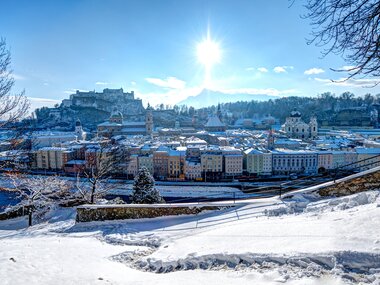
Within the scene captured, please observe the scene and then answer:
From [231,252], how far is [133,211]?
3.44m

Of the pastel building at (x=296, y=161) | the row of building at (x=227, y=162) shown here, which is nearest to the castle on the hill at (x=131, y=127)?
the row of building at (x=227, y=162)

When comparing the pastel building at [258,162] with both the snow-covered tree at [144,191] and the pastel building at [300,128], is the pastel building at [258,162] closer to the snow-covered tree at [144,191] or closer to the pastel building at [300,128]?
the snow-covered tree at [144,191]

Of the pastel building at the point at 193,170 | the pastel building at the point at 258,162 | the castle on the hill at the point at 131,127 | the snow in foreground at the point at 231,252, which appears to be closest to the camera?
the snow in foreground at the point at 231,252

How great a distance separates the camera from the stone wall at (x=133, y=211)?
615 centimetres

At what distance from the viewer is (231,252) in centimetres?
334

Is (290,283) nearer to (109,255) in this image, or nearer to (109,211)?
(109,255)

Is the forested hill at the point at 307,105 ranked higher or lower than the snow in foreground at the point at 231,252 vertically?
higher

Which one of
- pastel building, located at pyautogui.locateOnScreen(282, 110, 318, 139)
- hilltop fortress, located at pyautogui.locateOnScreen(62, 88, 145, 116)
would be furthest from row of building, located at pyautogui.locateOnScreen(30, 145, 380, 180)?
hilltop fortress, located at pyautogui.locateOnScreen(62, 88, 145, 116)

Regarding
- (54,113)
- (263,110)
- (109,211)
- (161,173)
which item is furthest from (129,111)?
(109,211)

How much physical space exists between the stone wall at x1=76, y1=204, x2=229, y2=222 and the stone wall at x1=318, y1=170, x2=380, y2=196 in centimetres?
237

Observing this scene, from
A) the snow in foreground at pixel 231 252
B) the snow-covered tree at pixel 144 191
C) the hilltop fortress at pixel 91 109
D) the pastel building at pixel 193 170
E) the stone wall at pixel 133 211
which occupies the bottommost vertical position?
the pastel building at pixel 193 170

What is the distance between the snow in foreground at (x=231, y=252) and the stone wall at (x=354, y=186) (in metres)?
0.83

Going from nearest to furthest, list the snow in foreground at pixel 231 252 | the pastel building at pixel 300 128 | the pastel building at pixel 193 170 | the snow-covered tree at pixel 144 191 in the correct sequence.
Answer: the snow in foreground at pixel 231 252 < the snow-covered tree at pixel 144 191 < the pastel building at pixel 193 170 < the pastel building at pixel 300 128

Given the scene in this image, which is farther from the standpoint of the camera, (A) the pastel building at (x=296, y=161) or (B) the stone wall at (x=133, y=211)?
(A) the pastel building at (x=296, y=161)
